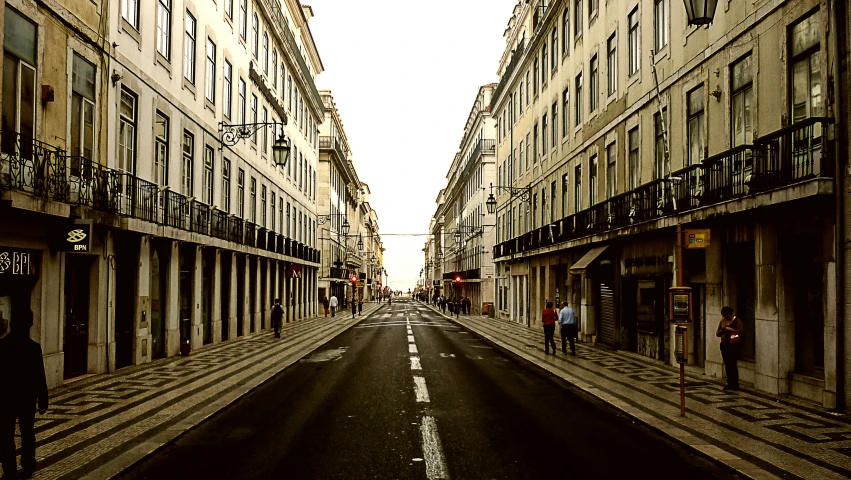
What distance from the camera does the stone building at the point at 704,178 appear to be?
13.1 meters

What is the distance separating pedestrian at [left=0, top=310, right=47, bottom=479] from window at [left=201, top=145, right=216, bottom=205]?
18.0 metres

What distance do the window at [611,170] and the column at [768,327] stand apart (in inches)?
402

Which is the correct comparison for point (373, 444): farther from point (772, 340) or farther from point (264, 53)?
point (264, 53)

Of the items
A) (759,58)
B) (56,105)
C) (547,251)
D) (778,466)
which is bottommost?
(778,466)

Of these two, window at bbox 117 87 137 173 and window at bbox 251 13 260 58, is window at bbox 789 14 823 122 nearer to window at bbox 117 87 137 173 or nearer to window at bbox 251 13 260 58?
window at bbox 117 87 137 173

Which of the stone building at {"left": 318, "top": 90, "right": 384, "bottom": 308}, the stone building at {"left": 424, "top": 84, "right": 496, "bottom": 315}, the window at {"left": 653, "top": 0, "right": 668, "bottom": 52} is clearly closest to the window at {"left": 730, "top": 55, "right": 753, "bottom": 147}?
the window at {"left": 653, "top": 0, "right": 668, "bottom": 52}

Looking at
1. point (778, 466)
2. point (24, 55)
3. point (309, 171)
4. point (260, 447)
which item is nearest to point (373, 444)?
point (260, 447)

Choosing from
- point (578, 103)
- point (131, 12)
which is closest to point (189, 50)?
point (131, 12)

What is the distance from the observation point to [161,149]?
21188mm

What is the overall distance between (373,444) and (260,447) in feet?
4.77

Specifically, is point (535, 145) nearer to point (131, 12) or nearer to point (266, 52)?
point (266, 52)

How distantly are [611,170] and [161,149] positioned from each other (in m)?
15.1

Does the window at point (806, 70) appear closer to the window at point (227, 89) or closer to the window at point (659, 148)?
the window at point (659, 148)

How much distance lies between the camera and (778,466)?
843cm
